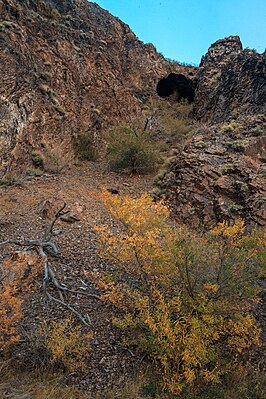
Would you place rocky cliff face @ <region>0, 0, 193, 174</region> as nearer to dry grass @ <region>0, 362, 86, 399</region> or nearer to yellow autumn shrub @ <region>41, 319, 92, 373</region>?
yellow autumn shrub @ <region>41, 319, 92, 373</region>

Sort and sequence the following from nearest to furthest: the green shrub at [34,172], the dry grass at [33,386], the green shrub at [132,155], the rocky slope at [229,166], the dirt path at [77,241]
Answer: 1. the dry grass at [33,386]
2. the dirt path at [77,241]
3. the rocky slope at [229,166]
4. the green shrub at [34,172]
5. the green shrub at [132,155]

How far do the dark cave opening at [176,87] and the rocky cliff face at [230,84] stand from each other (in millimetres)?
1785

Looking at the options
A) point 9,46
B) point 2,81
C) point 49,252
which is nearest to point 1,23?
point 9,46

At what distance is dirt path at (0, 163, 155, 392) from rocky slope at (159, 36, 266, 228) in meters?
1.91

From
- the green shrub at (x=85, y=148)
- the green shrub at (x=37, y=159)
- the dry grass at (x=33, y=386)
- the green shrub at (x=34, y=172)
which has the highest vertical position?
the green shrub at (x=85, y=148)

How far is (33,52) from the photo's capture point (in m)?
14.6

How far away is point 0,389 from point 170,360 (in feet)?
7.88

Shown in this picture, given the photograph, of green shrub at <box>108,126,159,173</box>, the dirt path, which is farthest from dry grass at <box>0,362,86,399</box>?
green shrub at <box>108,126,159,173</box>

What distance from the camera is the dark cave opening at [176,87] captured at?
23047mm

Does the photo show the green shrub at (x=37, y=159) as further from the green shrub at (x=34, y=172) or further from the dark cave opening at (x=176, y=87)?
the dark cave opening at (x=176, y=87)

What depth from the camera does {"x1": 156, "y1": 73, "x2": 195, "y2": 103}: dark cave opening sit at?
907 inches

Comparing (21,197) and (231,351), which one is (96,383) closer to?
(231,351)

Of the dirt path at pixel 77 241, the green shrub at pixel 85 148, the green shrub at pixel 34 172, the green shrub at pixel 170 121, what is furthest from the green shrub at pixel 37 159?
the green shrub at pixel 170 121

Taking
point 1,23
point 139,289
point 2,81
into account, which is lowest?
point 139,289
